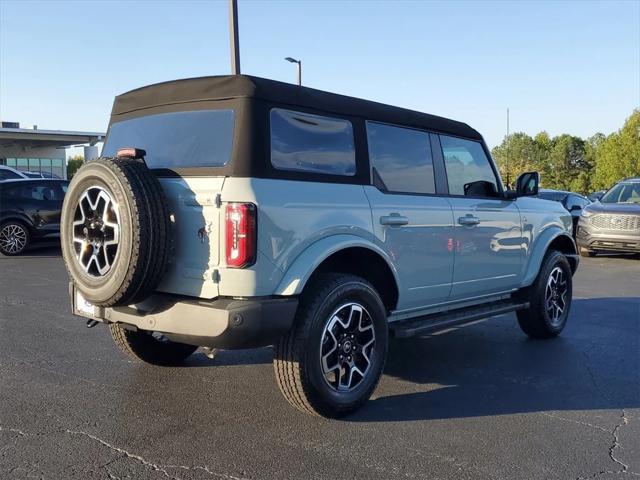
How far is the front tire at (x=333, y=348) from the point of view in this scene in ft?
12.0

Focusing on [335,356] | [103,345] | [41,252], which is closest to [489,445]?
[335,356]

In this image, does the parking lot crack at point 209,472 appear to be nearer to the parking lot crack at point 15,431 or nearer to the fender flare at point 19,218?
the parking lot crack at point 15,431

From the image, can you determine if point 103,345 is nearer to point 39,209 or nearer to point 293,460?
point 293,460

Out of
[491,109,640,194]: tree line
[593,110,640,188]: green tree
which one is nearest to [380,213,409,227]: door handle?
[593,110,640,188]: green tree

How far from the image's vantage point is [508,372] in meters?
4.99

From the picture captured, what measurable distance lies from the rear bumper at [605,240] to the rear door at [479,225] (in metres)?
8.52

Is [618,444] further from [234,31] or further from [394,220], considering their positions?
[234,31]

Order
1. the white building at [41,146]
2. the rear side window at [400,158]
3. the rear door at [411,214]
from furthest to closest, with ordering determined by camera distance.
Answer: the white building at [41,146]
the rear side window at [400,158]
the rear door at [411,214]

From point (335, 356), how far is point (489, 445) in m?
1.05

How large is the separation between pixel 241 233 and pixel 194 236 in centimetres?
34

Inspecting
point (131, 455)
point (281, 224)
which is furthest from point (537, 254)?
point (131, 455)

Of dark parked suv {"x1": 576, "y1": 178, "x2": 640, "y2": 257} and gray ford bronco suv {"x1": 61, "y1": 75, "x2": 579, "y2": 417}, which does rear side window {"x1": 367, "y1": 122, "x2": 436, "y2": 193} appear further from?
dark parked suv {"x1": 576, "y1": 178, "x2": 640, "y2": 257}

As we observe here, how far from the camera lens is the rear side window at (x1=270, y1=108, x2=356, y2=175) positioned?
3766mm

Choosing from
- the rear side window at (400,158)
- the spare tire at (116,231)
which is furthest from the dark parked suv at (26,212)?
the rear side window at (400,158)
